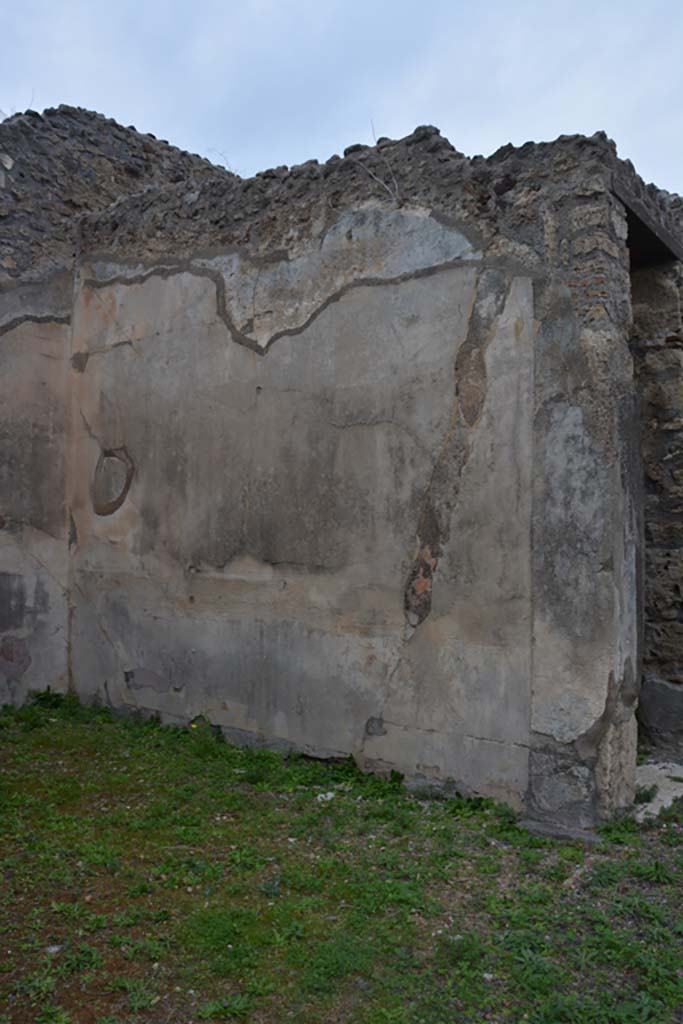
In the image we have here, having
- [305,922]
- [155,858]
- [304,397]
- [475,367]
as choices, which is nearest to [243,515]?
Answer: [304,397]

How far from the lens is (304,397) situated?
156 inches

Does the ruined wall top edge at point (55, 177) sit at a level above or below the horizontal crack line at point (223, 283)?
above

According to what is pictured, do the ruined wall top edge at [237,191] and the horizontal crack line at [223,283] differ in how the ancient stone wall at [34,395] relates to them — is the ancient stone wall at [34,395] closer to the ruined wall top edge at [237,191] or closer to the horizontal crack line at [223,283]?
the ruined wall top edge at [237,191]

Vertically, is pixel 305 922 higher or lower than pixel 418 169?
lower

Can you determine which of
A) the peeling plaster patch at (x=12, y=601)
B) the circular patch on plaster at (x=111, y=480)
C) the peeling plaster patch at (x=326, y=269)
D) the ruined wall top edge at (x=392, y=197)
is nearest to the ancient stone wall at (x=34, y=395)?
the peeling plaster patch at (x=12, y=601)

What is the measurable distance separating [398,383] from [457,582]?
92cm

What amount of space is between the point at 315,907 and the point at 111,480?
300 cm

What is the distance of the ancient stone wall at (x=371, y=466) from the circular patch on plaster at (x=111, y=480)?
17 mm

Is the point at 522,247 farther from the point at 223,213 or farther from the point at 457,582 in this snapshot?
the point at 223,213

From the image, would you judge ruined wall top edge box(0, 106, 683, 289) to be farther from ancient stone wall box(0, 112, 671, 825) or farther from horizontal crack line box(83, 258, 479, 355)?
horizontal crack line box(83, 258, 479, 355)

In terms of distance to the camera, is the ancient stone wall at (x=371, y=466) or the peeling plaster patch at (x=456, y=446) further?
the peeling plaster patch at (x=456, y=446)

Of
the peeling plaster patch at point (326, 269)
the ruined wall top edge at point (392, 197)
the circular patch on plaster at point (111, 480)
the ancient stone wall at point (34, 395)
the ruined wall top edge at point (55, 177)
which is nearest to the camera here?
the ruined wall top edge at point (392, 197)

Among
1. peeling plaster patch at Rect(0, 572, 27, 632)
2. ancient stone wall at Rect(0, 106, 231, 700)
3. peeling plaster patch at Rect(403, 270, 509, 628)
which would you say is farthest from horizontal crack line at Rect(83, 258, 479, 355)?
peeling plaster patch at Rect(0, 572, 27, 632)

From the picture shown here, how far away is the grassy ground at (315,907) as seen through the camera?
2051 millimetres
